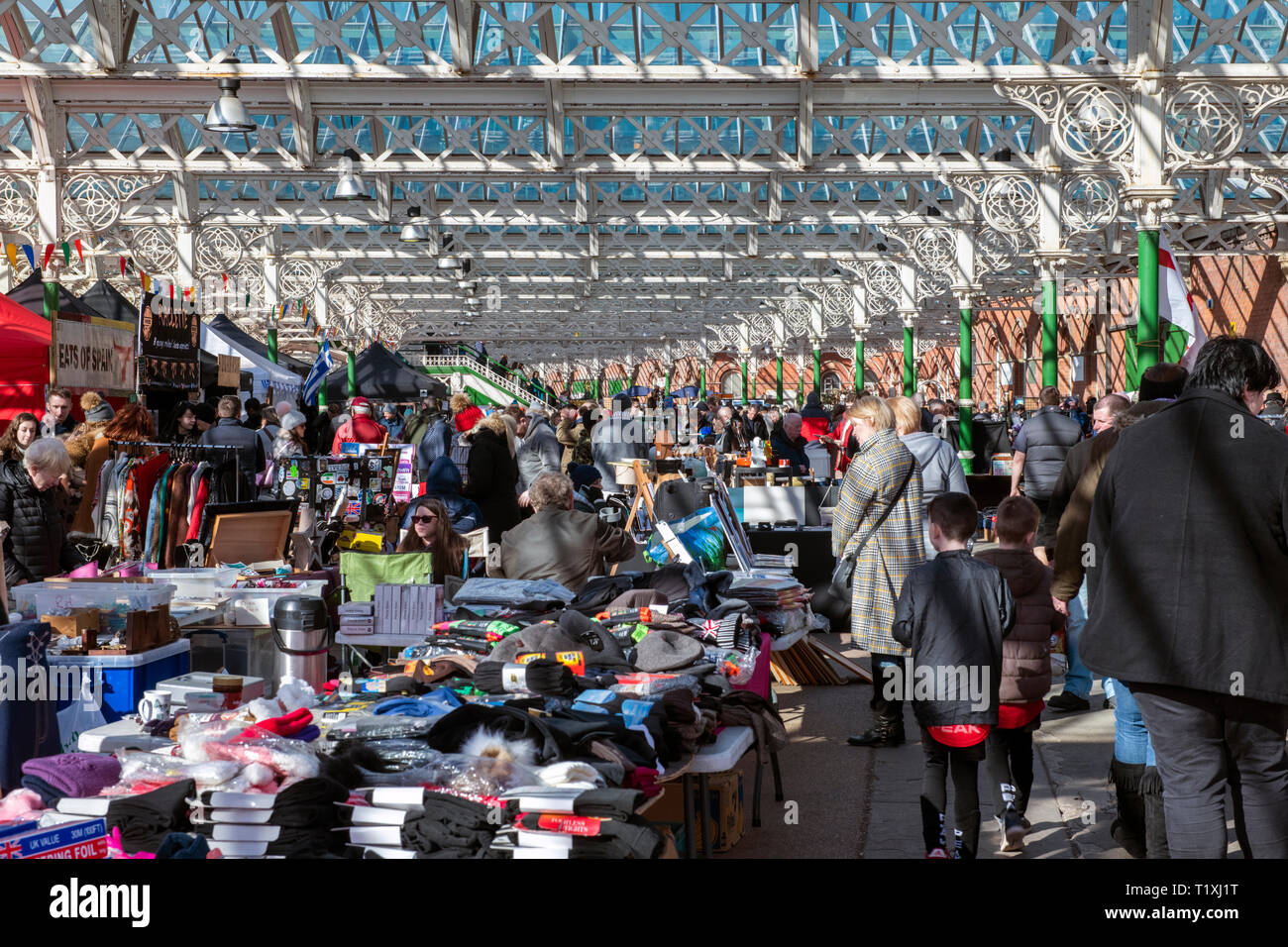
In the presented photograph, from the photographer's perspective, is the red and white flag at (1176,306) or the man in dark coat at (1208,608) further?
the red and white flag at (1176,306)

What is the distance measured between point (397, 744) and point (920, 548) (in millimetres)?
3227

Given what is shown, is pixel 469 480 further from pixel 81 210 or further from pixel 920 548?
pixel 81 210

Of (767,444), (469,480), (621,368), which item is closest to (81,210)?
(767,444)

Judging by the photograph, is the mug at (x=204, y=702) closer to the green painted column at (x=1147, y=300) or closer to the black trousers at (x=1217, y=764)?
the black trousers at (x=1217, y=764)

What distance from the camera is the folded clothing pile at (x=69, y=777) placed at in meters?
3.64

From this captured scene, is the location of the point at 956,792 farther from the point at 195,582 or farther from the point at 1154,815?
the point at 195,582

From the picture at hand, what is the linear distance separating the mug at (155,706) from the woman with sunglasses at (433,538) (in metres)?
3.02

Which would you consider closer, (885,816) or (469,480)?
(885,816)

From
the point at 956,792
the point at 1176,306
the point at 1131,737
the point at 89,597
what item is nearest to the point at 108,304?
the point at 89,597

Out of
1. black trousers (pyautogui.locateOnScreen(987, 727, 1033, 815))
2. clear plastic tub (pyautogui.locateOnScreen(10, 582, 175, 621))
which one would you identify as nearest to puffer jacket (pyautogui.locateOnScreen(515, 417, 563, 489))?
clear plastic tub (pyautogui.locateOnScreen(10, 582, 175, 621))

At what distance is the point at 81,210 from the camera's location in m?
19.1

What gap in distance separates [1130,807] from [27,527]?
5.49m

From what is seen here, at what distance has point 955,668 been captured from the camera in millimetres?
4727

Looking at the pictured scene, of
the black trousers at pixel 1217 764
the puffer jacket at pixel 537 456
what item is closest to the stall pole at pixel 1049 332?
the puffer jacket at pixel 537 456
